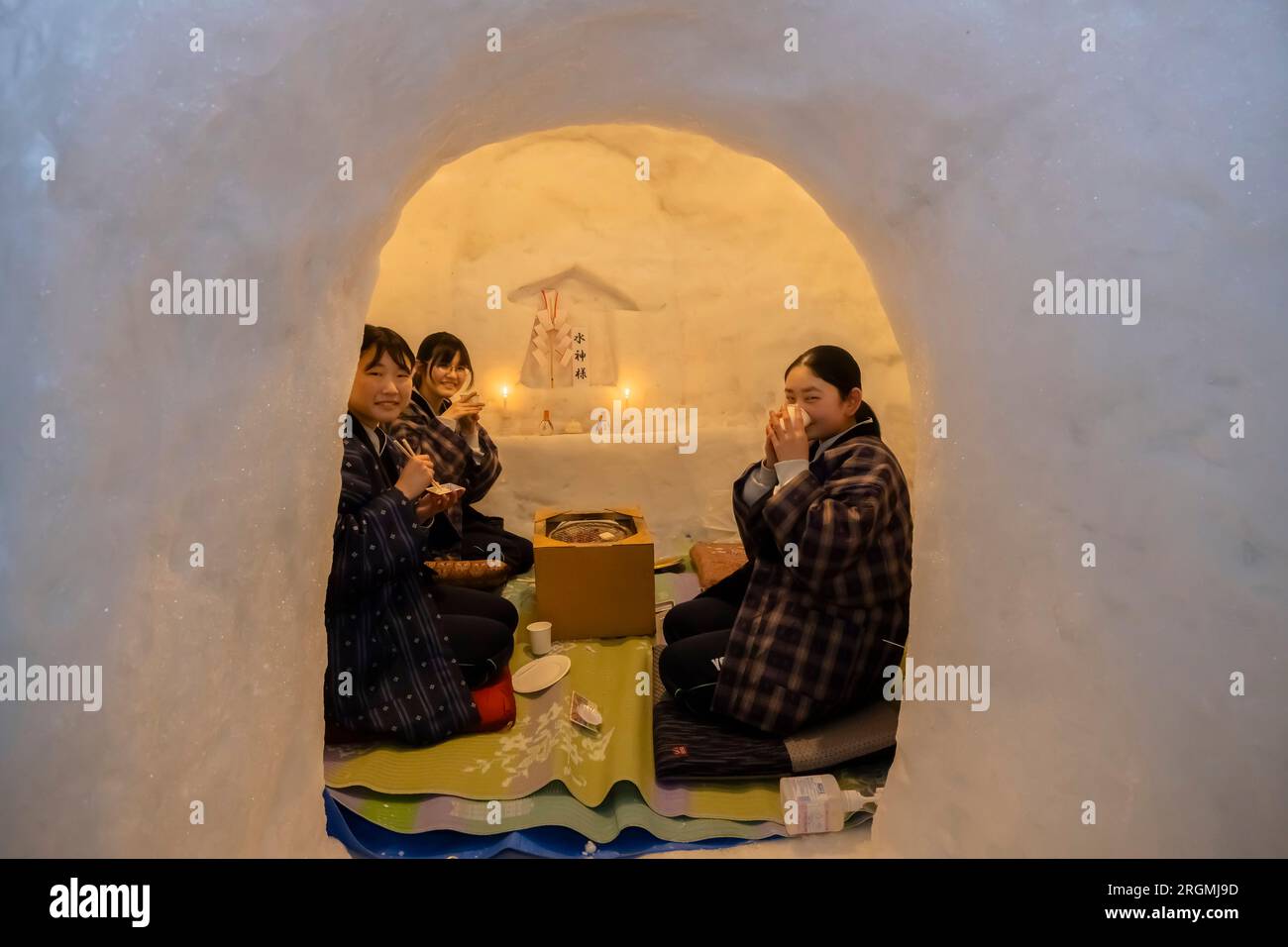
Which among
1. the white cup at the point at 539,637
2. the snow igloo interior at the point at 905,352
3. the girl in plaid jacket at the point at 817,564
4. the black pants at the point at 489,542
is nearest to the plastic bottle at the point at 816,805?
the girl in plaid jacket at the point at 817,564

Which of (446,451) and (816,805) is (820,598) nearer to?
(816,805)

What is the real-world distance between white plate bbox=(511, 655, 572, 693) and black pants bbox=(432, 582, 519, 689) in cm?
6

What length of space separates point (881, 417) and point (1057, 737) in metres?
2.44

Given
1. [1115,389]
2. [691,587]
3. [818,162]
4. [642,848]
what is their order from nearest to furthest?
[1115,389] < [818,162] < [642,848] < [691,587]

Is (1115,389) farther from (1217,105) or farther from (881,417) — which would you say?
(881,417)

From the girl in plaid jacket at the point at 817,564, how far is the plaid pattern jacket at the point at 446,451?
135 cm

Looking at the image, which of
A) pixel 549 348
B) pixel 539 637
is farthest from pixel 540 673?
pixel 549 348

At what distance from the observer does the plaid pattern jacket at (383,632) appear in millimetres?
1913

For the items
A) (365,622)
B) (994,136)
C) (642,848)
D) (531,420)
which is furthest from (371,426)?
(531,420)

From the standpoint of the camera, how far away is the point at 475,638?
2.26m

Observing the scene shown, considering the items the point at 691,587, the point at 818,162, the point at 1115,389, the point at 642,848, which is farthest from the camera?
the point at 691,587

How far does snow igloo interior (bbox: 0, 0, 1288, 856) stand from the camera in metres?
0.90
